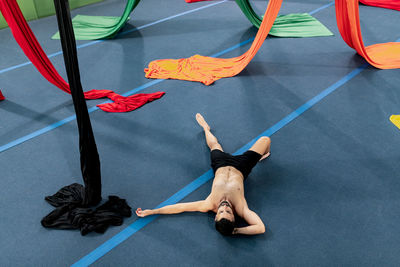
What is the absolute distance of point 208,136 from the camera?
13.0 ft

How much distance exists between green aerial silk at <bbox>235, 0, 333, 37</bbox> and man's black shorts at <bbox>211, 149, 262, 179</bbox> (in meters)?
3.72

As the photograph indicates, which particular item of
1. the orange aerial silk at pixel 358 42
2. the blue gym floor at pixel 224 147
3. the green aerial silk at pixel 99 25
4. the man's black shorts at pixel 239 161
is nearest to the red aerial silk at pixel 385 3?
the blue gym floor at pixel 224 147

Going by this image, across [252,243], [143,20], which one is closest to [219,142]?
[252,243]

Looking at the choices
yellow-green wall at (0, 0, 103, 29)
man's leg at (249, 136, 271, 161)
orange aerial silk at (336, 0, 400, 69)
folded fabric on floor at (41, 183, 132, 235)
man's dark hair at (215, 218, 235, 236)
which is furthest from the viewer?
yellow-green wall at (0, 0, 103, 29)

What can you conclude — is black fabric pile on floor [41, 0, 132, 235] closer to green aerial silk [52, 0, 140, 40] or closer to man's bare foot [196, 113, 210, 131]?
man's bare foot [196, 113, 210, 131]

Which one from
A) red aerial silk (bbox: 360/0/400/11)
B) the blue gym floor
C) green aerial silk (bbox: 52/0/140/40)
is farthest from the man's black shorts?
red aerial silk (bbox: 360/0/400/11)

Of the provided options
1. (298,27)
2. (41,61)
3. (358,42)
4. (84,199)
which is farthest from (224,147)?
(298,27)

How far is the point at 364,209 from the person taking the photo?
10.4 feet

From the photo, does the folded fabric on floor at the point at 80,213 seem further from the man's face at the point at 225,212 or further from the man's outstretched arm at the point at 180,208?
the man's face at the point at 225,212

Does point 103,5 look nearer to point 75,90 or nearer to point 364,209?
point 75,90

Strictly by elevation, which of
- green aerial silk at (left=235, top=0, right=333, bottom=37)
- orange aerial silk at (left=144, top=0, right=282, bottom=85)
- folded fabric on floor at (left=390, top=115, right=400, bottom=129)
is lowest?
folded fabric on floor at (left=390, top=115, right=400, bottom=129)

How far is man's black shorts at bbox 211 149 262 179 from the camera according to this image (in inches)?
133

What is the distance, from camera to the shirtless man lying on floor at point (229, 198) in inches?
114

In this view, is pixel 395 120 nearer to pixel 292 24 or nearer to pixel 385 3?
pixel 292 24
